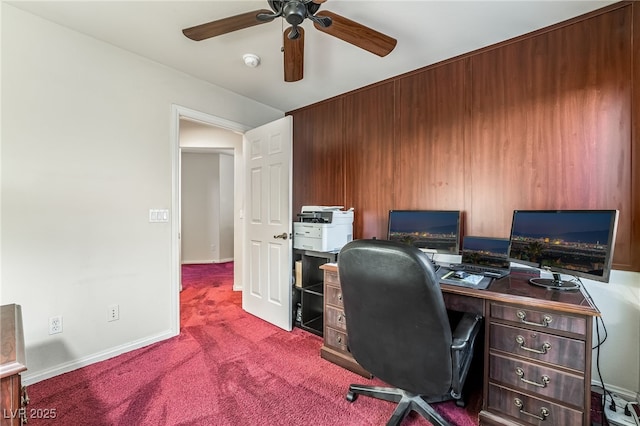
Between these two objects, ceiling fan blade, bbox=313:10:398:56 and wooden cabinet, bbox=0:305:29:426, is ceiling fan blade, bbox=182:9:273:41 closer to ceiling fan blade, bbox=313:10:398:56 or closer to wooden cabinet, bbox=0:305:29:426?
ceiling fan blade, bbox=313:10:398:56

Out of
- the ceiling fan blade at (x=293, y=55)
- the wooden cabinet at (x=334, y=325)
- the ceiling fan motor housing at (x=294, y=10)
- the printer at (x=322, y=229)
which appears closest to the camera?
the ceiling fan motor housing at (x=294, y=10)

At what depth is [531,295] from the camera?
1347mm

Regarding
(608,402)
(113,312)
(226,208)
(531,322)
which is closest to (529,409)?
(531,322)

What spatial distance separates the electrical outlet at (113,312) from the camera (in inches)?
83.7

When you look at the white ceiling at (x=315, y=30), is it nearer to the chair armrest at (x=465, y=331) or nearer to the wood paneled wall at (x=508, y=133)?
the wood paneled wall at (x=508, y=133)

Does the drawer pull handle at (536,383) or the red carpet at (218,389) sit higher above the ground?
the drawer pull handle at (536,383)

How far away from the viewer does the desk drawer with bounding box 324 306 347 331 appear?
2051mm

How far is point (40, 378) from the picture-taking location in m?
1.81

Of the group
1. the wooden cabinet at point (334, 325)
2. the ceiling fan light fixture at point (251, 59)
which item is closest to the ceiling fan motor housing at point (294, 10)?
the ceiling fan light fixture at point (251, 59)

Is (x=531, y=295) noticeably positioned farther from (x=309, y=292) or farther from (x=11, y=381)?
(x=11, y=381)

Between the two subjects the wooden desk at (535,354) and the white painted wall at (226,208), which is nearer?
the wooden desk at (535,354)

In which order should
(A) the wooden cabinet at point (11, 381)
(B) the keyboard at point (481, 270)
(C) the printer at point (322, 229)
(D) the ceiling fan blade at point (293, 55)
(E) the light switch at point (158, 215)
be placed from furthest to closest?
(C) the printer at point (322, 229)
(E) the light switch at point (158, 215)
(B) the keyboard at point (481, 270)
(D) the ceiling fan blade at point (293, 55)
(A) the wooden cabinet at point (11, 381)

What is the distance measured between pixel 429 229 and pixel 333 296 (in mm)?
909

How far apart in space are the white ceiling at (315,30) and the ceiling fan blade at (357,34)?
250 millimetres
